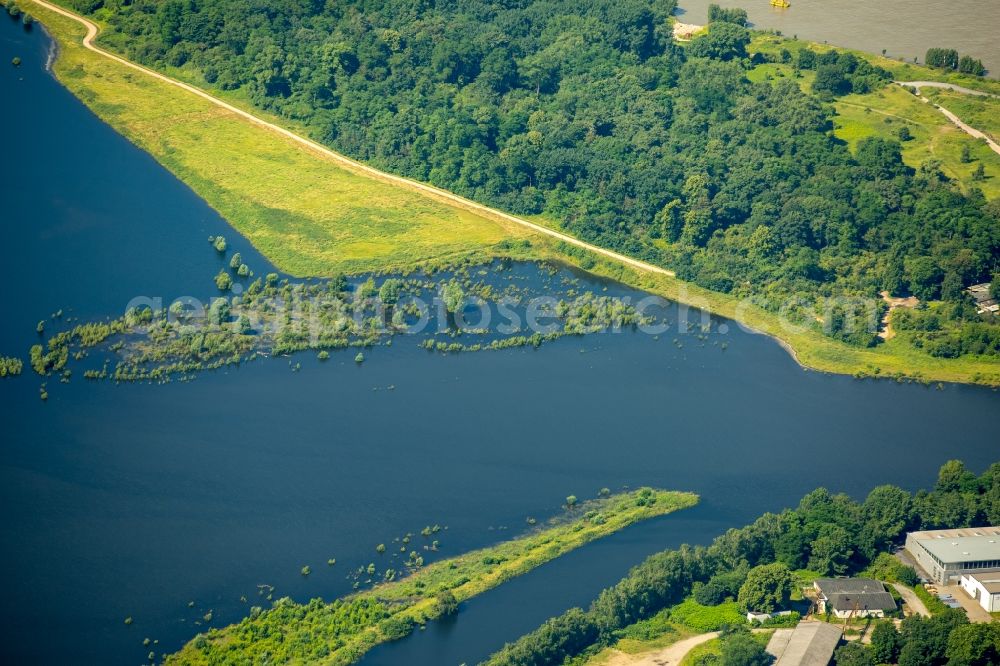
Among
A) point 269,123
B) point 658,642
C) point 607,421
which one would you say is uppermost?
point 269,123

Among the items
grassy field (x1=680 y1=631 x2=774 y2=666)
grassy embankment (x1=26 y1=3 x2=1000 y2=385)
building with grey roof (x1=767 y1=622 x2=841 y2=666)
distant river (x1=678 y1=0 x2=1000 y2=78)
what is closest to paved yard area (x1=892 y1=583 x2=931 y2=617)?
building with grey roof (x1=767 y1=622 x2=841 y2=666)

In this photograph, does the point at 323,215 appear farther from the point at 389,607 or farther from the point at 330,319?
the point at 389,607

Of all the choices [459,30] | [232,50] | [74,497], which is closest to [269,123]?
[232,50]

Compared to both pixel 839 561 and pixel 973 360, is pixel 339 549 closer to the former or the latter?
pixel 839 561

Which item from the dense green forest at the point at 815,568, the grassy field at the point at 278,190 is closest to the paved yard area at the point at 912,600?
the dense green forest at the point at 815,568

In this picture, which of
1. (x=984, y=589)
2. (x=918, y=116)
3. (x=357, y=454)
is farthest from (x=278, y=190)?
(x=984, y=589)

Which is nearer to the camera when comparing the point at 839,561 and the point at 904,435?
the point at 839,561

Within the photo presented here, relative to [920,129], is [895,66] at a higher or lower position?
higher
